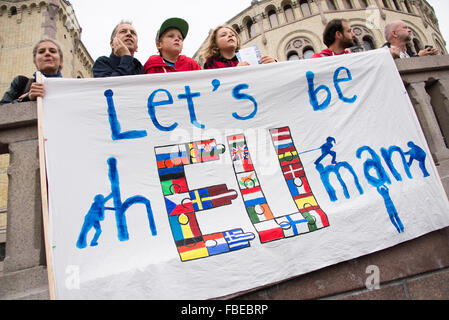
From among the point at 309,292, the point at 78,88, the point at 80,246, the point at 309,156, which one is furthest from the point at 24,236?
the point at 309,156

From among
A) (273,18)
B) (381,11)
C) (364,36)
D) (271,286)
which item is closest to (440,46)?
(381,11)

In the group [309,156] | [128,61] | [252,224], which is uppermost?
[128,61]

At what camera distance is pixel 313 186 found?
1982 millimetres

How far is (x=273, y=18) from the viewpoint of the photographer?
748 inches

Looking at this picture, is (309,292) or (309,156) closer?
(309,292)

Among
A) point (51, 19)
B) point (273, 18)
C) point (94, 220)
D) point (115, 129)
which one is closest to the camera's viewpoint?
point (94, 220)

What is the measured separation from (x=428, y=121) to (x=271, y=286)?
207 centimetres

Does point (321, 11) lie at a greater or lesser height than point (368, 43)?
greater

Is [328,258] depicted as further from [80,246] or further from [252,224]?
[80,246]

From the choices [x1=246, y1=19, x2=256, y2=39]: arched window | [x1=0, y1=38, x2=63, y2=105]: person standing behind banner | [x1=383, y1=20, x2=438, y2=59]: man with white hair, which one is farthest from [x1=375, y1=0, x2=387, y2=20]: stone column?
[x1=0, y1=38, x2=63, y2=105]: person standing behind banner

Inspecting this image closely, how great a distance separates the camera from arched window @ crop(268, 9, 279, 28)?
1872cm

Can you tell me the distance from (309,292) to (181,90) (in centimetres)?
166

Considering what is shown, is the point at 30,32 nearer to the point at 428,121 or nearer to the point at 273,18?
the point at 273,18

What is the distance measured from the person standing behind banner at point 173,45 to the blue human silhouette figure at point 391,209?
1.95m
